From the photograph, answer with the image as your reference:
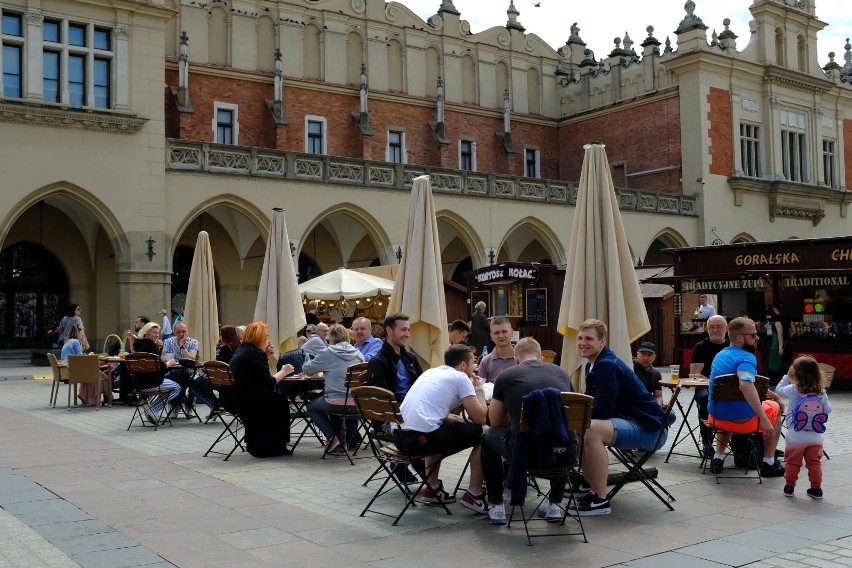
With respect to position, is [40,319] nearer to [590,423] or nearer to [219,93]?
[219,93]

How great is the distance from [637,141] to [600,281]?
2842cm

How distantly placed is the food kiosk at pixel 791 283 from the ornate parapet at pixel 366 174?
22.0 feet

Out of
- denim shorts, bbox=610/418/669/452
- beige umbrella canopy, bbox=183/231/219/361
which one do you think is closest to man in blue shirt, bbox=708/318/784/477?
denim shorts, bbox=610/418/669/452

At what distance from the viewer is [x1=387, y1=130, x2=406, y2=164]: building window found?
3219 centimetres

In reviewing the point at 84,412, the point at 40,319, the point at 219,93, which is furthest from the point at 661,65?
the point at 84,412

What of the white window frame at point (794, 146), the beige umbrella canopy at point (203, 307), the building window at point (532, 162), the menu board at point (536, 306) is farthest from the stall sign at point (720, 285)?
the white window frame at point (794, 146)

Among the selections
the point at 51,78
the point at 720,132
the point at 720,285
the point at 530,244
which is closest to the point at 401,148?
the point at 530,244

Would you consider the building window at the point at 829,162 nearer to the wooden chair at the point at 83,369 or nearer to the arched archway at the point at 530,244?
the arched archway at the point at 530,244

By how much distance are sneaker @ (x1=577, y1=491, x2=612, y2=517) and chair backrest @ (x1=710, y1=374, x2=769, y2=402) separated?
5.54 ft

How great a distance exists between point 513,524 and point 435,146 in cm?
2785

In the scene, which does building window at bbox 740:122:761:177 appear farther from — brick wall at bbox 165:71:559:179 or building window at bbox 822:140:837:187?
brick wall at bbox 165:71:559:179

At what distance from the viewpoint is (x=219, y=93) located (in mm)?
28344

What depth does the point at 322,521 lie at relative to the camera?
602cm

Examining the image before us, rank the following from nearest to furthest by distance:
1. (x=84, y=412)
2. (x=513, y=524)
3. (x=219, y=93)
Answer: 1. (x=513, y=524)
2. (x=84, y=412)
3. (x=219, y=93)
